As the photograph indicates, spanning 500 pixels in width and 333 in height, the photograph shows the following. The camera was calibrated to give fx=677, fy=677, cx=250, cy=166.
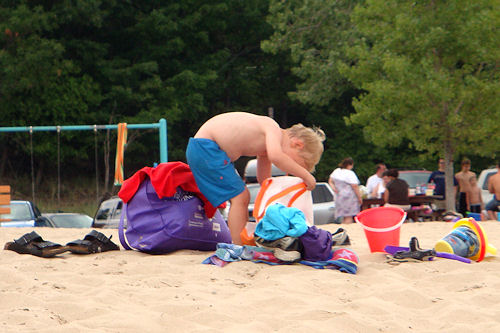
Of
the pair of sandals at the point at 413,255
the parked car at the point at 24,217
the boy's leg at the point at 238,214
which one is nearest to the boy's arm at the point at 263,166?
the boy's leg at the point at 238,214

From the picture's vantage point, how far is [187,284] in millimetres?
4012

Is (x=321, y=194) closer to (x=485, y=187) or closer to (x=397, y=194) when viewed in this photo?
(x=397, y=194)

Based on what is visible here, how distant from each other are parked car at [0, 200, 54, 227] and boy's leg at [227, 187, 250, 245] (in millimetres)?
8543

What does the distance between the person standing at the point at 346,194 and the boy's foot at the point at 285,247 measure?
7.78 metres

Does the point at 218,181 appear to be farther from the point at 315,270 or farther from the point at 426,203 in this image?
the point at 426,203

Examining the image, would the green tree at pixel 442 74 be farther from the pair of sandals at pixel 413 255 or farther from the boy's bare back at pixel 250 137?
the boy's bare back at pixel 250 137

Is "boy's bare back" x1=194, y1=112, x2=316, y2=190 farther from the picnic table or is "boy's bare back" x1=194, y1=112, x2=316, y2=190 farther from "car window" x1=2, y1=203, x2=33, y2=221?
"car window" x1=2, y1=203, x2=33, y2=221

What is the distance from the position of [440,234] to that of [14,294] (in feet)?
19.2

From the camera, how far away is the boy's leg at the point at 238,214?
515 centimetres

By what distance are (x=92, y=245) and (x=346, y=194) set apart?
754 centimetres

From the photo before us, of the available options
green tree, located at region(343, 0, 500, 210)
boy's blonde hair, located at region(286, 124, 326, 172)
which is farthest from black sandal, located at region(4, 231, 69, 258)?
green tree, located at region(343, 0, 500, 210)

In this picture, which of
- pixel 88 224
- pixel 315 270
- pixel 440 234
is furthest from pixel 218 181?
pixel 88 224

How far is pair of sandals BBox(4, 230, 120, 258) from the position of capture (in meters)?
5.24

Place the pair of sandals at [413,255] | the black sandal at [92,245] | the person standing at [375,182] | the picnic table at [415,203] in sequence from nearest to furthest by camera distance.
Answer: the pair of sandals at [413,255] → the black sandal at [92,245] → the picnic table at [415,203] → the person standing at [375,182]
